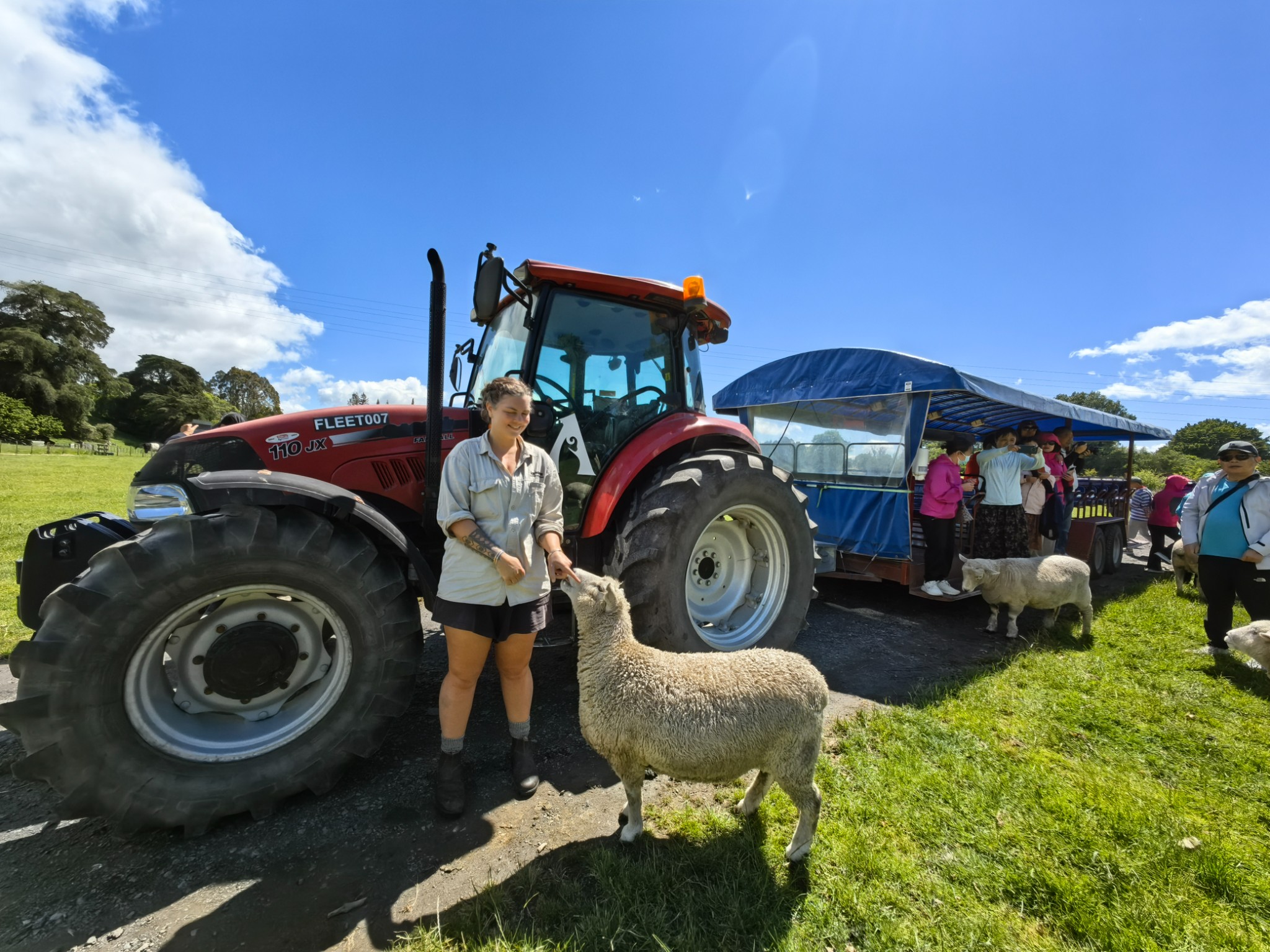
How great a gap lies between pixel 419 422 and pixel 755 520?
225 cm

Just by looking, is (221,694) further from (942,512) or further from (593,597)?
(942,512)

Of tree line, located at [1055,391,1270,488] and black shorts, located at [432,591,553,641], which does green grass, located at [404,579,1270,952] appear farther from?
tree line, located at [1055,391,1270,488]

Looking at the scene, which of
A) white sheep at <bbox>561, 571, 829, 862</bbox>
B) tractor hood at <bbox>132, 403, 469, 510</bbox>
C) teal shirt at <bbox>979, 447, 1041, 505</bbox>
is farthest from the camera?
teal shirt at <bbox>979, 447, 1041, 505</bbox>

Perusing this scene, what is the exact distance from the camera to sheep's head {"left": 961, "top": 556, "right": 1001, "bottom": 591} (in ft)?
15.3

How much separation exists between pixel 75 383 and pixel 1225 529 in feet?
217

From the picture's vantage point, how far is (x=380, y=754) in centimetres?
264

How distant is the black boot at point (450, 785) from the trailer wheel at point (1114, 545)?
854 cm

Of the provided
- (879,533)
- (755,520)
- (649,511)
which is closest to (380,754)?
(649,511)

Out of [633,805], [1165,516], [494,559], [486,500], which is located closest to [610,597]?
[494,559]

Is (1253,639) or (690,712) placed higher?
(690,712)

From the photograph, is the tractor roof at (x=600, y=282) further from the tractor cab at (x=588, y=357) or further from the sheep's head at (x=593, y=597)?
the sheep's head at (x=593, y=597)

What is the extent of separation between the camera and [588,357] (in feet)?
11.0

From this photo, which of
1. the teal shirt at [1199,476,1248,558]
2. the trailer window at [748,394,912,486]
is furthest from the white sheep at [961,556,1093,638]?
the trailer window at [748,394,912,486]

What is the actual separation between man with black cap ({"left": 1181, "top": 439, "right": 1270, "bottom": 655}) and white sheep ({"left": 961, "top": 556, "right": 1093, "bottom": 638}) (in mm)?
737
